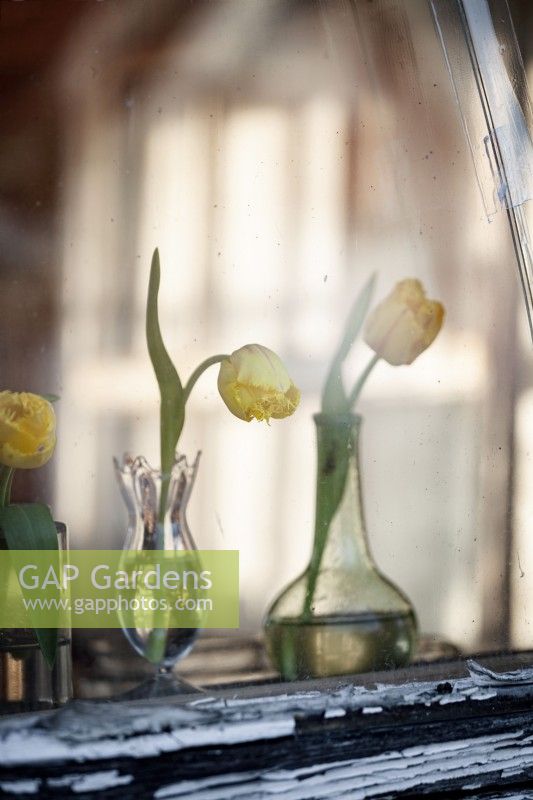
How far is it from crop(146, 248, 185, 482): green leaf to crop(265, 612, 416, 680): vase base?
0.11 m

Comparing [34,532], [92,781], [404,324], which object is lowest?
[92,781]

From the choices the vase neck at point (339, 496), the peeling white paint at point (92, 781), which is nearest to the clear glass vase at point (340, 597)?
the vase neck at point (339, 496)

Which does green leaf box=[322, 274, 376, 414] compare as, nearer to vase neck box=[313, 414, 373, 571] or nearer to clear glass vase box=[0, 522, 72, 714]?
vase neck box=[313, 414, 373, 571]

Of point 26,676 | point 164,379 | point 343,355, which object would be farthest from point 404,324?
point 26,676

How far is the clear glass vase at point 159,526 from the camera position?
438mm

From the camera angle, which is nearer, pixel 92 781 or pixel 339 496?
pixel 92 781

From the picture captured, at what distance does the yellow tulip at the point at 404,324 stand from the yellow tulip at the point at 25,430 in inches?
6.9

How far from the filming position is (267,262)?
462mm

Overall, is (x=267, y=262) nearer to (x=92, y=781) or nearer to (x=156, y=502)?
(x=156, y=502)

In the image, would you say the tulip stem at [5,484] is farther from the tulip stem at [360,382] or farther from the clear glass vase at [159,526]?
the tulip stem at [360,382]

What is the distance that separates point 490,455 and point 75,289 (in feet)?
0.82

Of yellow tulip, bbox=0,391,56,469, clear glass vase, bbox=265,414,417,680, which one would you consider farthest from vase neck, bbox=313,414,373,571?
yellow tulip, bbox=0,391,56,469

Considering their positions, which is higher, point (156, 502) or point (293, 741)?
point (156, 502)

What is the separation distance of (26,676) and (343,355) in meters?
0.22
